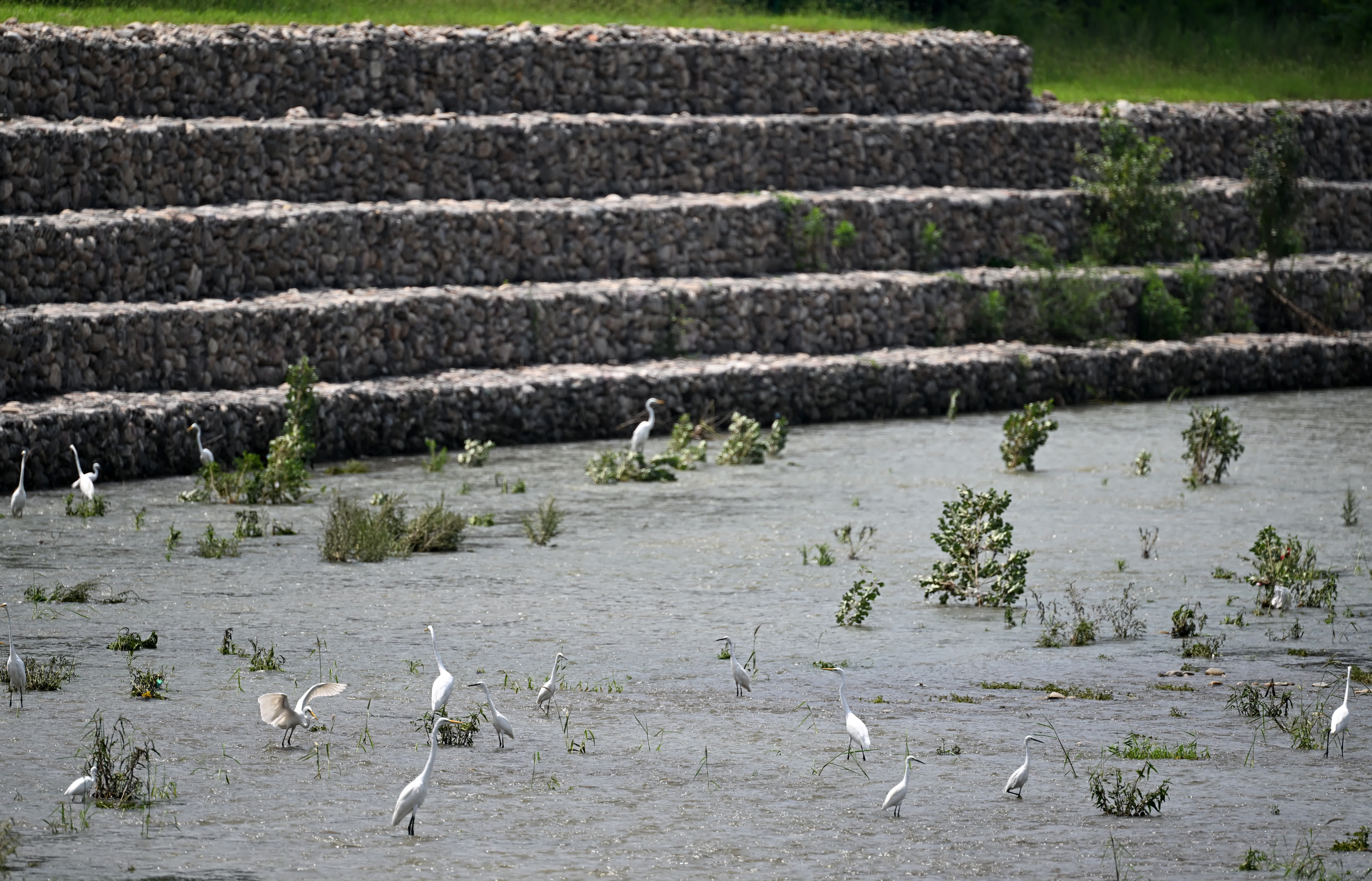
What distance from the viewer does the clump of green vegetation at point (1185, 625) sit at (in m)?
10.8

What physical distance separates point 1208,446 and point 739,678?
340 inches

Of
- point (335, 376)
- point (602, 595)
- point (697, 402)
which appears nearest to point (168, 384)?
point (335, 376)

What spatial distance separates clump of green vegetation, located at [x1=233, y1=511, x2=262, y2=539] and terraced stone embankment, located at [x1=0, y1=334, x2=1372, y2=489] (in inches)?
126

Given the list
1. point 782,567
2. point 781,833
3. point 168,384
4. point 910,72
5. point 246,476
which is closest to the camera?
point 781,833

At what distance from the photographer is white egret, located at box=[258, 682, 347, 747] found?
27.0ft

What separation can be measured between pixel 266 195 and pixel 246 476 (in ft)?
19.8

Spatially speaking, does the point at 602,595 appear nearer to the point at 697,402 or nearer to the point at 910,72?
the point at 697,402

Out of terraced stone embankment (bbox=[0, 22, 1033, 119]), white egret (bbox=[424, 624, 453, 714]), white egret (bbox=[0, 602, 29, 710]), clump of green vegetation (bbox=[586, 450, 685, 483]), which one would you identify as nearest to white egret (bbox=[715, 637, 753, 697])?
white egret (bbox=[424, 624, 453, 714])

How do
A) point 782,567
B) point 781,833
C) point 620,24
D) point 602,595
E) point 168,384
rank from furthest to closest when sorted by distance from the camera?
1. point 620,24
2. point 168,384
3. point 782,567
4. point 602,595
5. point 781,833

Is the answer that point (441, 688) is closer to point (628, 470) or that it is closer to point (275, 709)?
point (275, 709)

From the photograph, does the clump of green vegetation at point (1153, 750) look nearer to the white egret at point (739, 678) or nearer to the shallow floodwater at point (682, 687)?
the shallow floodwater at point (682, 687)

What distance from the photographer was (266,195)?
21031mm

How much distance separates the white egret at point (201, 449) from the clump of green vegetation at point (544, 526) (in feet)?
10.7

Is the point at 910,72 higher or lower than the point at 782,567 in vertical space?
higher
